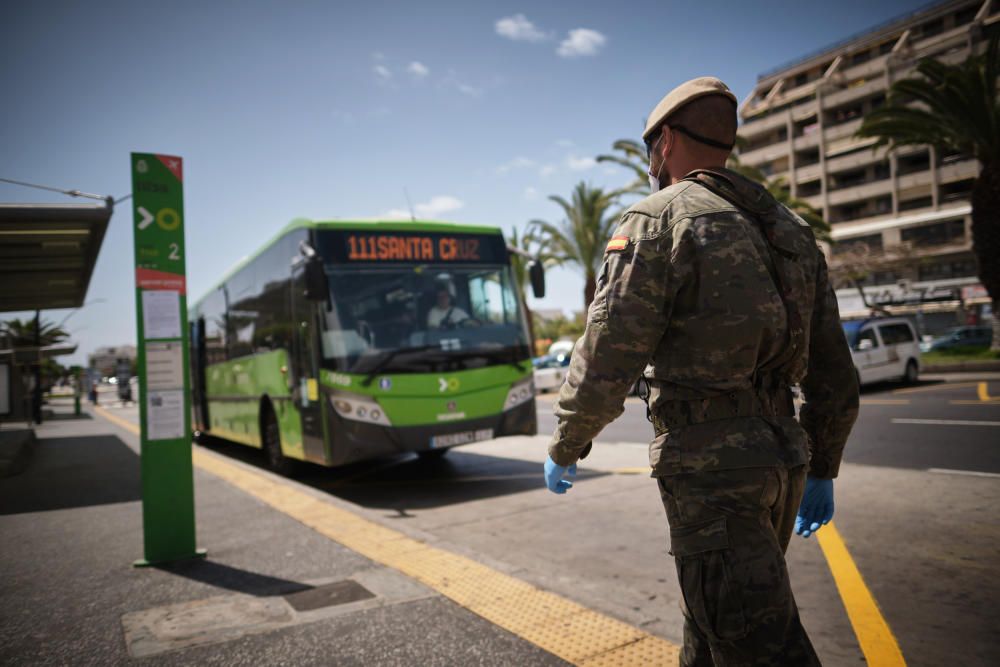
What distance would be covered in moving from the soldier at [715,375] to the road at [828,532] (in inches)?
67.1

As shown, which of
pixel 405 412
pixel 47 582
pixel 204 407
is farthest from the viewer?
pixel 204 407

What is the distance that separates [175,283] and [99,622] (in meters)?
2.30

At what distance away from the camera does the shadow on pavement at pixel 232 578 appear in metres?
4.26

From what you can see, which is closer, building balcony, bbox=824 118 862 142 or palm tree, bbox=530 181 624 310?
palm tree, bbox=530 181 624 310

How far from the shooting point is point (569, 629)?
3.46 metres

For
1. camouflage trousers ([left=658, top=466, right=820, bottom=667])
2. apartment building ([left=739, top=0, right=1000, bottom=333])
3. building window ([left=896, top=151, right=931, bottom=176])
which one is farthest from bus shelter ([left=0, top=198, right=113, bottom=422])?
building window ([left=896, top=151, right=931, bottom=176])

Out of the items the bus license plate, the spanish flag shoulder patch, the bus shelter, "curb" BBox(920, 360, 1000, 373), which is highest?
the bus shelter

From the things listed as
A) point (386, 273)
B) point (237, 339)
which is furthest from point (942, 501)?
point (237, 339)

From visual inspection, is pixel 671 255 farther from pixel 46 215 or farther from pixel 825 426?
pixel 46 215

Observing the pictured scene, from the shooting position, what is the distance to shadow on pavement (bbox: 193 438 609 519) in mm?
7871

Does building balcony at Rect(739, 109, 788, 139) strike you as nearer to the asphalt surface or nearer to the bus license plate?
the asphalt surface

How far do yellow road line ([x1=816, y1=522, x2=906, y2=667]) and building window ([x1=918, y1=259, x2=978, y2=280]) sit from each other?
52304 mm

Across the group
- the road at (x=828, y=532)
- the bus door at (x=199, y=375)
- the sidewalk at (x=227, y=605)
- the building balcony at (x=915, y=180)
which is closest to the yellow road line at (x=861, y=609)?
the road at (x=828, y=532)

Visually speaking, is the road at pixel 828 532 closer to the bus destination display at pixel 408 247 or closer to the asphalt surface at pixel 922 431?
the asphalt surface at pixel 922 431
